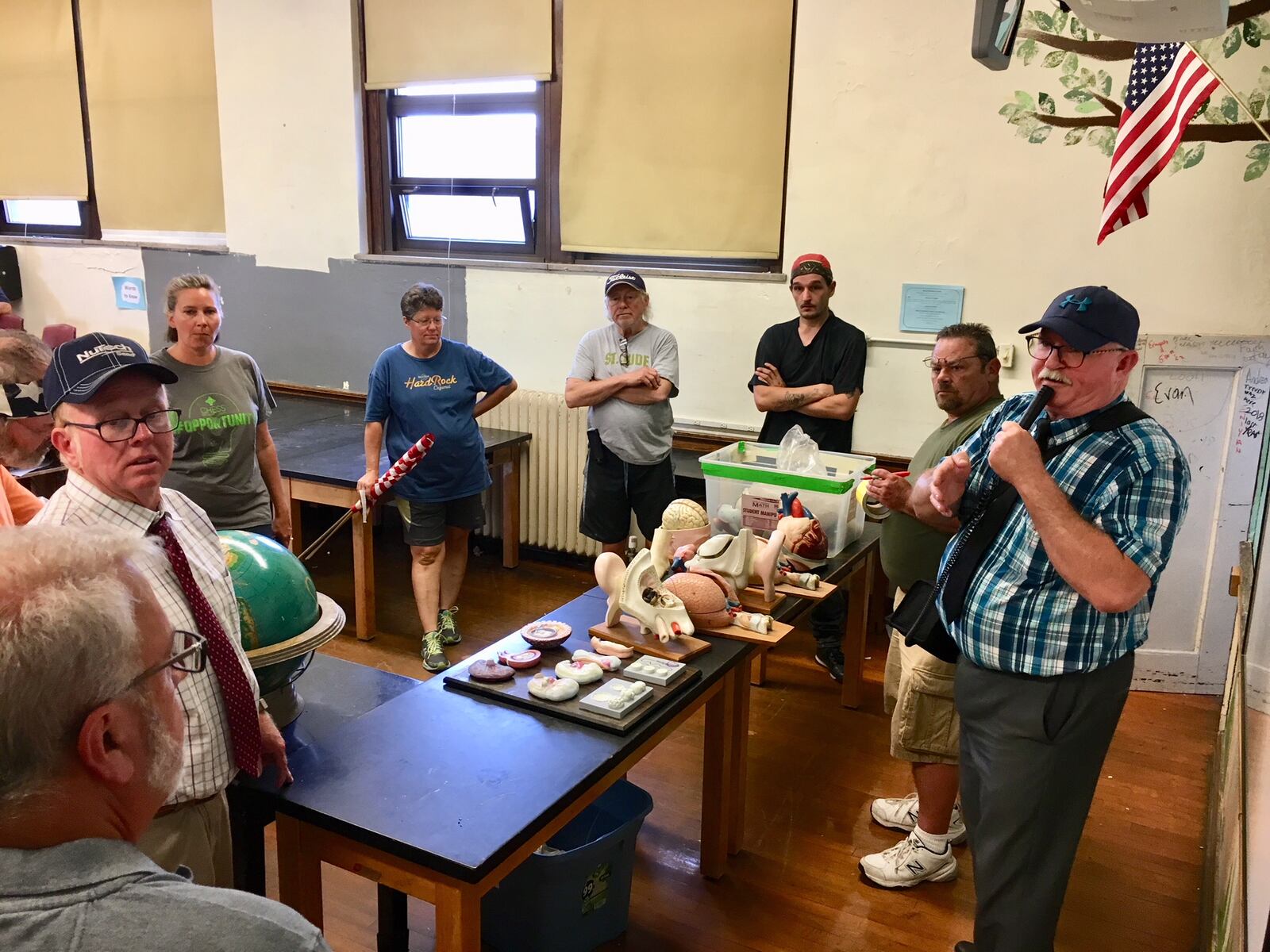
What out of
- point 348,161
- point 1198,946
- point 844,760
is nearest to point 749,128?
point 348,161

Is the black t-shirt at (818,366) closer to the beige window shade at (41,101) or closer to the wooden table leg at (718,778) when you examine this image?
the wooden table leg at (718,778)

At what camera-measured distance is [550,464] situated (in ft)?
17.3

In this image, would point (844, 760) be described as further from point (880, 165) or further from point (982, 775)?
point (880, 165)


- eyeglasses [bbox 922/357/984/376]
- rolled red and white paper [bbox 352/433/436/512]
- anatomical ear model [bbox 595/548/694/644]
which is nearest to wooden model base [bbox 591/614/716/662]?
anatomical ear model [bbox 595/548/694/644]

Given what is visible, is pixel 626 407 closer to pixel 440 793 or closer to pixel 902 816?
pixel 902 816

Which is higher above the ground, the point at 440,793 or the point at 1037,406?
the point at 1037,406

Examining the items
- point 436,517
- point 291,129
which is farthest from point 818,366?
point 291,129

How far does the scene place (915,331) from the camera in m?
4.37

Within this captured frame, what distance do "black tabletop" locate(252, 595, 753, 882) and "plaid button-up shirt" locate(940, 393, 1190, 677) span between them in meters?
0.67

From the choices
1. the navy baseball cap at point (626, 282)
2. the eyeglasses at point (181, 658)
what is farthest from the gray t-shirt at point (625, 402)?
the eyeglasses at point (181, 658)

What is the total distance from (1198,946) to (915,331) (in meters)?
2.65

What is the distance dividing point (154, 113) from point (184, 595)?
18.8 feet

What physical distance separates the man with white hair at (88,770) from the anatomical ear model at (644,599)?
147cm

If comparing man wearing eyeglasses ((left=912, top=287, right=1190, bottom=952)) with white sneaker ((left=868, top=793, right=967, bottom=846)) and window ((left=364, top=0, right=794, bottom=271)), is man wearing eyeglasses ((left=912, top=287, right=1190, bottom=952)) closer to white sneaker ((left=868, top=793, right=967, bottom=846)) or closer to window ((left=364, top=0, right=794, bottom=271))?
white sneaker ((left=868, top=793, right=967, bottom=846))
